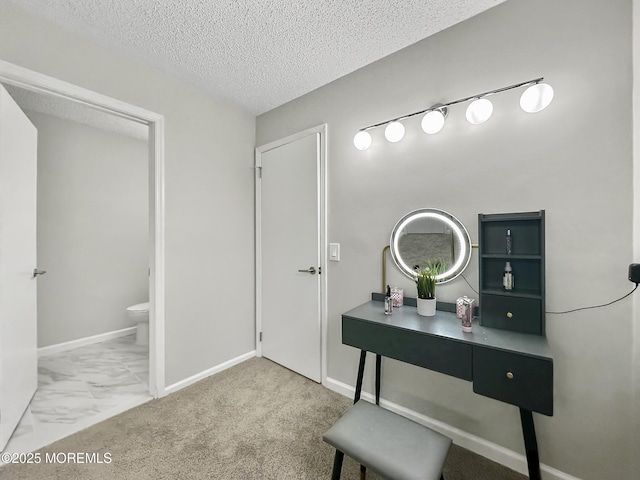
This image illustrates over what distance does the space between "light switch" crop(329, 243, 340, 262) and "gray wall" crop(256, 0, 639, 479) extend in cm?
29

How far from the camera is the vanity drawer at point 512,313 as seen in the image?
4.31ft

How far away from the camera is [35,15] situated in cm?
157

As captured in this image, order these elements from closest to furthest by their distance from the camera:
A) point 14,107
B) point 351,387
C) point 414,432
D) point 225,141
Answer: point 414,432
point 14,107
point 351,387
point 225,141

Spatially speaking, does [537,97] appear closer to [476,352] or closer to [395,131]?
[395,131]

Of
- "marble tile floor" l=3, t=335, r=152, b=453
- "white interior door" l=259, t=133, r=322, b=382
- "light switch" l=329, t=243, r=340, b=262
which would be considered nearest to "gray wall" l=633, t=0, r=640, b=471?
"light switch" l=329, t=243, r=340, b=262

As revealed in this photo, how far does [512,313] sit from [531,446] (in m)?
0.54

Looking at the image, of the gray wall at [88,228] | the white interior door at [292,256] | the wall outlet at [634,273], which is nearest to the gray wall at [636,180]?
the wall outlet at [634,273]

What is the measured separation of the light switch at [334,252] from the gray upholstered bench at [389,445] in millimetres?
1107

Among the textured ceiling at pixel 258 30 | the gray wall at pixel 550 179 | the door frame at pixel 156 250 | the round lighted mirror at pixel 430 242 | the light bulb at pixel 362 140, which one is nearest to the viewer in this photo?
the gray wall at pixel 550 179

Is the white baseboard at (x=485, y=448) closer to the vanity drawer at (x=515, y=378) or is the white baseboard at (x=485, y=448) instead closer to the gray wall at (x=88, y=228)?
the vanity drawer at (x=515, y=378)

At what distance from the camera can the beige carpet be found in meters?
1.41

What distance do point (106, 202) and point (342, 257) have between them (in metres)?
2.94

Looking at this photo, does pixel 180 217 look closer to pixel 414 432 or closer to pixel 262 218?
pixel 262 218

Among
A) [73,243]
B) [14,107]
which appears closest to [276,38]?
[14,107]
